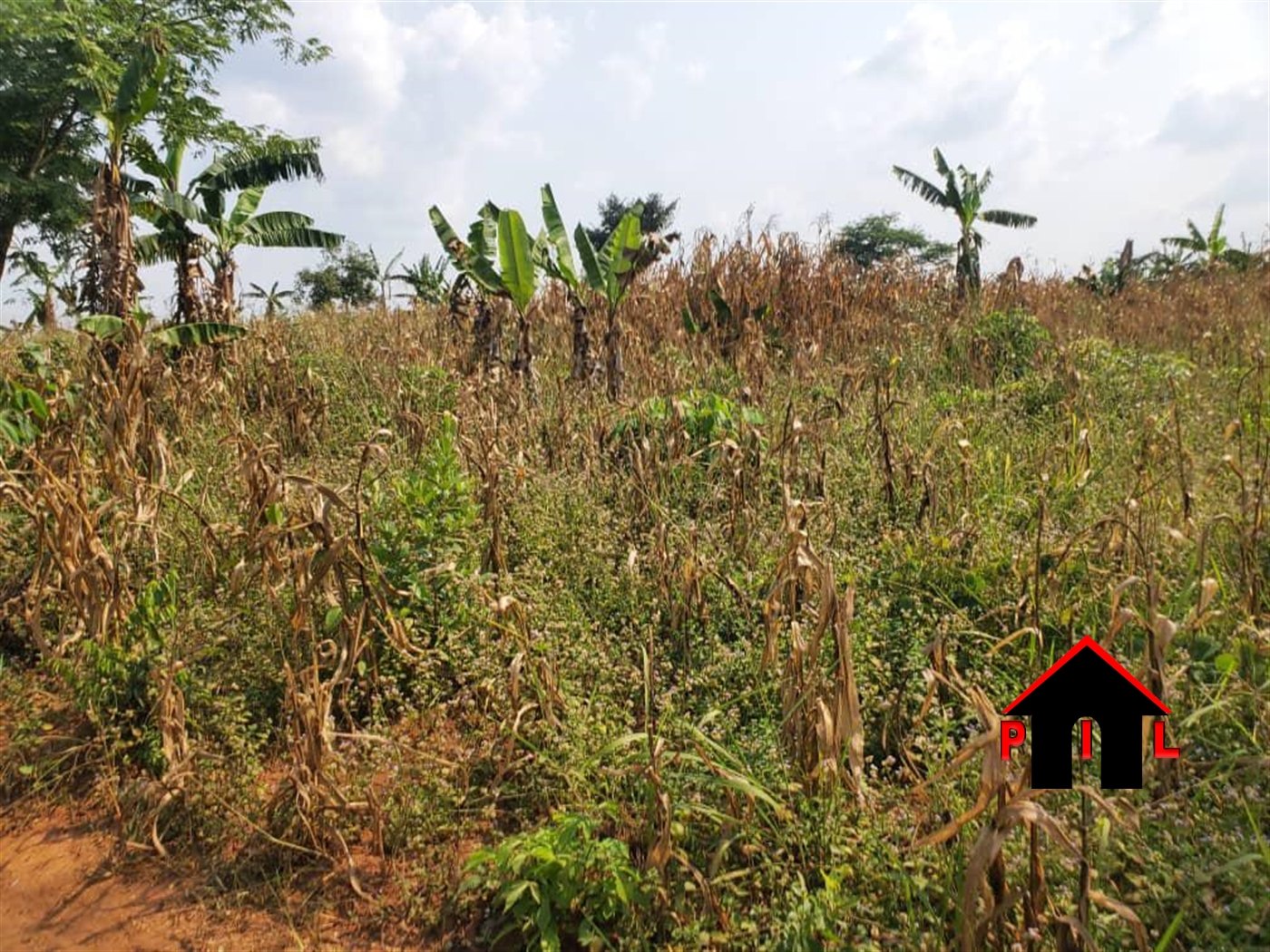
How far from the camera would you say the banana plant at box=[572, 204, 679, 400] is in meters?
6.95

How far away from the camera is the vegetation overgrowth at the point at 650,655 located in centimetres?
198

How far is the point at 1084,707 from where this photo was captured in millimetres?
1313

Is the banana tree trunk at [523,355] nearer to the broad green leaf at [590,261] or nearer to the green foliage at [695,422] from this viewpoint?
the broad green leaf at [590,261]

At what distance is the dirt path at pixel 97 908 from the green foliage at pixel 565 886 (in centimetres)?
70

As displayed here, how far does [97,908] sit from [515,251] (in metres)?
5.51

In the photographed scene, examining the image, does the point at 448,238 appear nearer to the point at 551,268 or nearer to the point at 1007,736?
the point at 551,268

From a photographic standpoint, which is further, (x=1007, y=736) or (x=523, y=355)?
(x=523, y=355)

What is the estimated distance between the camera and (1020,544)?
3.32 metres

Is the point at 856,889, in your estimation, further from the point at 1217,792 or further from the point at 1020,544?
the point at 1020,544

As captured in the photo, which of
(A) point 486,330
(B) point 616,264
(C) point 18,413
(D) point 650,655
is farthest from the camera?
(A) point 486,330

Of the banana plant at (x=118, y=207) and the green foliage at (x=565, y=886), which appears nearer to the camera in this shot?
the green foliage at (x=565, y=886)

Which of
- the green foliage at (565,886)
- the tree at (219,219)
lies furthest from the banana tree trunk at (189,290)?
the green foliage at (565,886)

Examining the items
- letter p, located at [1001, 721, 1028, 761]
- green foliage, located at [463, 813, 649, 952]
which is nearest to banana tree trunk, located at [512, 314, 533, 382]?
green foliage, located at [463, 813, 649, 952]

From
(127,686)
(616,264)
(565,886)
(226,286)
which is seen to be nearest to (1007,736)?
(565,886)
